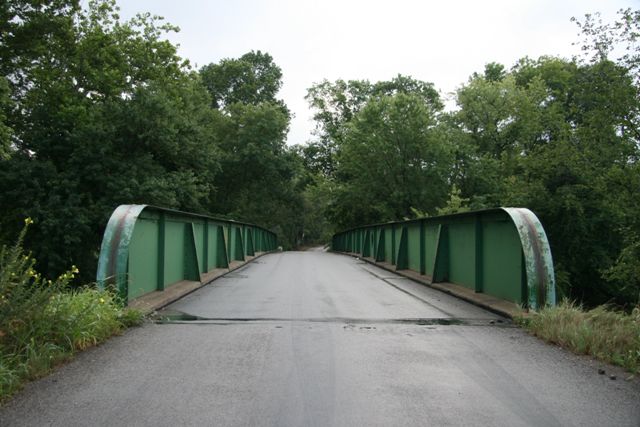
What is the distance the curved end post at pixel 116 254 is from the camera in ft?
21.6

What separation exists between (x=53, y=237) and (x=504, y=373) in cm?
1971

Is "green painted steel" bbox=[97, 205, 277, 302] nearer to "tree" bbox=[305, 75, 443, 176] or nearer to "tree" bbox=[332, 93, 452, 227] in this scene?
"tree" bbox=[332, 93, 452, 227]

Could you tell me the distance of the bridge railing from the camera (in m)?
6.68

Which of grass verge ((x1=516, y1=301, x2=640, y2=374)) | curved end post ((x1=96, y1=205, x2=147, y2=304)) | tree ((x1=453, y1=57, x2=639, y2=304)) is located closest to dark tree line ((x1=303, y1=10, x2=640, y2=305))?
tree ((x1=453, y1=57, x2=639, y2=304))

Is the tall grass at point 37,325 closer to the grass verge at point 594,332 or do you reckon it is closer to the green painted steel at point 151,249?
the green painted steel at point 151,249

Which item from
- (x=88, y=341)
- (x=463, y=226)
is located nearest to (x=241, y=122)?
(x=463, y=226)

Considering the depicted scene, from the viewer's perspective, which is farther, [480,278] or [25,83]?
[25,83]

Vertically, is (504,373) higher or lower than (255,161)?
lower

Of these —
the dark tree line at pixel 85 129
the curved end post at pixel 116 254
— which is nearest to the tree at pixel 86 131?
the dark tree line at pixel 85 129

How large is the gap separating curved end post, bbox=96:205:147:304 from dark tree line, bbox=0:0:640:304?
10.8 meters

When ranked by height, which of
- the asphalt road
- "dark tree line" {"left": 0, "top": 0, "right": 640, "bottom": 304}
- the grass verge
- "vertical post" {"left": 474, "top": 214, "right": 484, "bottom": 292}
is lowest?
the asphalt road

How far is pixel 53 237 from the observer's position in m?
20.1

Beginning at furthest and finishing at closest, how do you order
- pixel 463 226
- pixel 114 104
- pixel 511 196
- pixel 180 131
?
pixel 180 131
pixel 114 104
pixel 511 196
pixel 463 226

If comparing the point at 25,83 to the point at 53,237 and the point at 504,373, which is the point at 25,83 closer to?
the point at 53,237
